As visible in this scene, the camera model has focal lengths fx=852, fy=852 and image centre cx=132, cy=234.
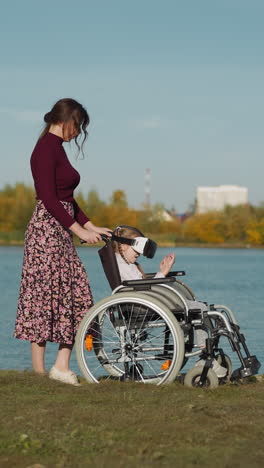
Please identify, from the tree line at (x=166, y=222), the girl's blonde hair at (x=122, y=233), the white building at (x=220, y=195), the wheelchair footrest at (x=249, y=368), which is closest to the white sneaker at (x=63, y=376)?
the girl's blonde hair at (x=122, y=233)

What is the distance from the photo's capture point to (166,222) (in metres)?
105

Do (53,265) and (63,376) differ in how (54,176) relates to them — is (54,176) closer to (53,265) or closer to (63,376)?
(53,265)

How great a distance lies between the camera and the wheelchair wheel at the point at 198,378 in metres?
5.04

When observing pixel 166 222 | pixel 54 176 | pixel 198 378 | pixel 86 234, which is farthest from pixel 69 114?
pixel 166 222

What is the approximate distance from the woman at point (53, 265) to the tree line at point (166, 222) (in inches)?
3253

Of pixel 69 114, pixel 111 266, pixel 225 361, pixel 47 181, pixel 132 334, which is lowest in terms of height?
pixel 225 361

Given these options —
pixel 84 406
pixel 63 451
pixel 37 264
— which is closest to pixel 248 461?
pixel 63 451

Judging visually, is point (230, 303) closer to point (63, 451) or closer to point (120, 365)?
point (120, 365)

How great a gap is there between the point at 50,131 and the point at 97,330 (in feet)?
4.33

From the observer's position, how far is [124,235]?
18.1 ft

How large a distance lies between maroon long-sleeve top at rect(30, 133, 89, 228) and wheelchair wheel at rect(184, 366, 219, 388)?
1174mm

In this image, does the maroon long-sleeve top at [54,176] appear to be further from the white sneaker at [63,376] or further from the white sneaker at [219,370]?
the white sneaker at [219,370]

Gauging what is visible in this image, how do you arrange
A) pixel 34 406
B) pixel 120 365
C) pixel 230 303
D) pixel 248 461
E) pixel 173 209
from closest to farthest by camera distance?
pixel 248 461
pixel 34 406
pixel 120 365
pixel 230 303
pixel 173 209

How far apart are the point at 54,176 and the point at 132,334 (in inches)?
43.7
